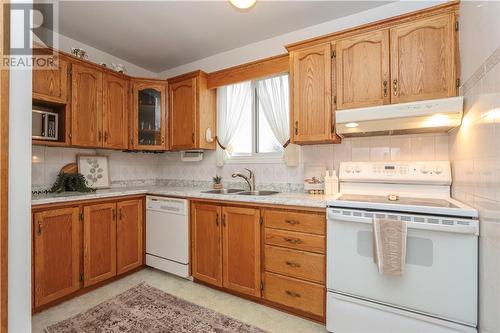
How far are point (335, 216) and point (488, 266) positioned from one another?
0.77 meters

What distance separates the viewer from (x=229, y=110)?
9.72 feet

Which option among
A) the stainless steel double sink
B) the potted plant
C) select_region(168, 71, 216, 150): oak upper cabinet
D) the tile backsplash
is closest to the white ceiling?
select_region(168, 71, 216, 150): oak upper cabinet

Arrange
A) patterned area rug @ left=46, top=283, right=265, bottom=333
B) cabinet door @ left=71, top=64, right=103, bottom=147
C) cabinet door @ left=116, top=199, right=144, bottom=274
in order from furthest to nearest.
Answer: cabinet door @ left=116, top=199, right=144, bottom=274 < cabinet door @ left=71, top=64, right=103, bottom=147 < patterned area rug @ left=46, top=283, right=265, bottom=333

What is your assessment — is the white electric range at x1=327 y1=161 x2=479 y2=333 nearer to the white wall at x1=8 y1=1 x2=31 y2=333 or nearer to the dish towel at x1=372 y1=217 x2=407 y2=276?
the dish towel at x1=372 y1=217 x2=407 y2=276

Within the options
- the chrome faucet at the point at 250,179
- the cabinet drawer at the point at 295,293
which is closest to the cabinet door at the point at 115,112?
the chrome faucet at the point at 250,179

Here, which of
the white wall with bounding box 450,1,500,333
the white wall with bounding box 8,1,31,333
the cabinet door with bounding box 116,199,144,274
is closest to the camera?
the white wall with bounding box 8,1,31,333

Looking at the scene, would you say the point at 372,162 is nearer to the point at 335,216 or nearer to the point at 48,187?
the point at 335,216

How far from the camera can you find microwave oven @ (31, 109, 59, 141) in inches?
86.9

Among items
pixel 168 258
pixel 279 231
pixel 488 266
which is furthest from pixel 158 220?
pixel 488 266

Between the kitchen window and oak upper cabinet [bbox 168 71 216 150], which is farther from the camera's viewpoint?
oak upper cabinet [bbox 168 71 216 150]

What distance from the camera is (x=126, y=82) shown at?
9.63 ft

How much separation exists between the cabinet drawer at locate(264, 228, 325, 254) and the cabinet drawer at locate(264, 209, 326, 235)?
0.12 feet

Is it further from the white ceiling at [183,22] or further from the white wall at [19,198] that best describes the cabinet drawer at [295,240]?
the white ceiling at [183,22]

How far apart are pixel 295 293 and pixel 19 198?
177 cm
